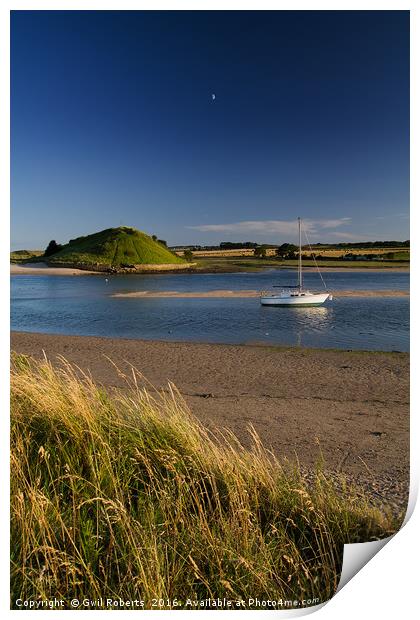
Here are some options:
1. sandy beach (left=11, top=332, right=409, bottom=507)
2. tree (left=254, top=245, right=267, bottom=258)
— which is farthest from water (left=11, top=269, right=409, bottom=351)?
tree (left=254, top=245, right=267, bottom=258)

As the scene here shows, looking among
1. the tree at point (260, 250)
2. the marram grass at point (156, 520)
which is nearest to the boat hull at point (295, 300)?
the tree at point (260, 250)

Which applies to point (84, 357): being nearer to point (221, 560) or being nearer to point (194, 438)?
point (194, 438)

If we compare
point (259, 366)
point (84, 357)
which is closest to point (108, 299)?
point (84, 357)

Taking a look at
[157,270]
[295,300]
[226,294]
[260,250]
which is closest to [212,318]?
[295,300]

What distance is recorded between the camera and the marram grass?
202 centimetres

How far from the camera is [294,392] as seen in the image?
7.77 meters

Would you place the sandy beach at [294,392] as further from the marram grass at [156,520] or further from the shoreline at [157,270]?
the shoreline at [157,270]

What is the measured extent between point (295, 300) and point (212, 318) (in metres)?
5.31

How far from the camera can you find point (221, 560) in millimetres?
2082

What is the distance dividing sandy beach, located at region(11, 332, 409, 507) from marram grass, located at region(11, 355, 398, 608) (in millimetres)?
855

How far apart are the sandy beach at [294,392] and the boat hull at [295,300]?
31.1 feet

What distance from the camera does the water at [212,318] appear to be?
14.6m

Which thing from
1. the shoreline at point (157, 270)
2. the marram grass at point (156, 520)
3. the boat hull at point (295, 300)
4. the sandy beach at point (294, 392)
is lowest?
the sandy beach at point (294, 392)

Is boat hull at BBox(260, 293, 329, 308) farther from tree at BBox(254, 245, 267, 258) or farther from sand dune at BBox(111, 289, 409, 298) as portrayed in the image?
tree at BBox(254, 245, 267, 258)
